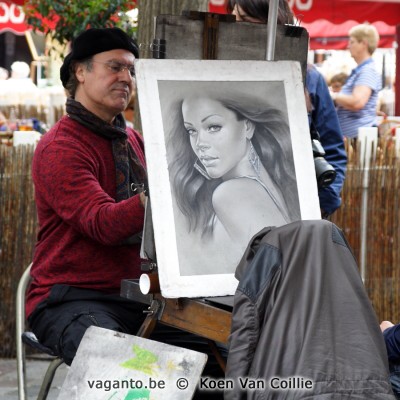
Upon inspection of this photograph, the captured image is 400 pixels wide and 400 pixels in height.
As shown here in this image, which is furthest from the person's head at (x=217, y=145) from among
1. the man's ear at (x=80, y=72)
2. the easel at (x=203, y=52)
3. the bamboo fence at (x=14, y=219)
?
the bamboo fence at (x=14, y=219)

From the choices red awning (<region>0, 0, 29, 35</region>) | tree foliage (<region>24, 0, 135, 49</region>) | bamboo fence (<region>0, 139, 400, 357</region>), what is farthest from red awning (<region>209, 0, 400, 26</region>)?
bamboo fence (<region>0, 139, 400, 357</region>)

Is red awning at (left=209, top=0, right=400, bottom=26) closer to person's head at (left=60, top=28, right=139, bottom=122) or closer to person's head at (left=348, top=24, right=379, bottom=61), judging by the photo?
person's head at (left=348, top=24, right=379, bottom=61)

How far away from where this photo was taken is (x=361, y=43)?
762 cm

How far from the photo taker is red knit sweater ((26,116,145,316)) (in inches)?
122

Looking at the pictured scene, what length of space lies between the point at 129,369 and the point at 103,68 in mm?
1164

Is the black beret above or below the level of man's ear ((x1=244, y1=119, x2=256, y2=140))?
above

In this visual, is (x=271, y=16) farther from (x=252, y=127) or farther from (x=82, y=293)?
(x=82, y=293)

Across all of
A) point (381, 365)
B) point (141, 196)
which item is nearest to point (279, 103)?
point (141, 196)

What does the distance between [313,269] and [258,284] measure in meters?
0.15

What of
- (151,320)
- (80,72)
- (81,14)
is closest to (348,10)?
(81,14)

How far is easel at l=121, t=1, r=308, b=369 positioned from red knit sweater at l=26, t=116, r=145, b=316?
0.85ft

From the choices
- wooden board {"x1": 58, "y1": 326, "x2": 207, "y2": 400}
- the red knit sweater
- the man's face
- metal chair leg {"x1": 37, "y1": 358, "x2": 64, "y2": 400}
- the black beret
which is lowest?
metal chair leg {"x1": 37, "y1": 358, "x2": 64, "y2": 400}

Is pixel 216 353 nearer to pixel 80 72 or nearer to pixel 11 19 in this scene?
pixel 80 72

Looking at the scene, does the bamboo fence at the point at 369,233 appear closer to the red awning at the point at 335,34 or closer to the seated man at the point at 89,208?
the seated man at the point at 89,208
